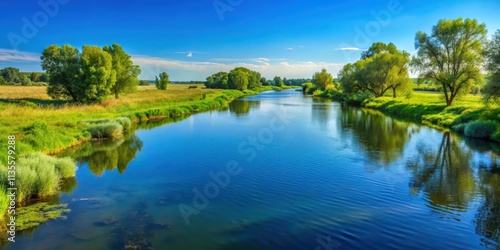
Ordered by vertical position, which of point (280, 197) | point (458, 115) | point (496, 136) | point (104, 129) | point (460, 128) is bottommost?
point (280, 197)

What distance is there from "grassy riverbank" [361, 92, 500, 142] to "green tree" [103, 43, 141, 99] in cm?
3774

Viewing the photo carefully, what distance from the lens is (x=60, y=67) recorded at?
37.7 m

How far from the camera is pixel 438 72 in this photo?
117ft

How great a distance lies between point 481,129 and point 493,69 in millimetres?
4453

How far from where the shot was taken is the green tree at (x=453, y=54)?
32656 millimetres

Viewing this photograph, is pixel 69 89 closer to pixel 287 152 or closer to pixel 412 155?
pixel 287 152

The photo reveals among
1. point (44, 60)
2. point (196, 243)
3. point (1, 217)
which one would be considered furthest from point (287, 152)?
point (44, 60)

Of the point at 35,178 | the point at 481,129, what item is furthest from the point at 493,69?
the point at 35,178

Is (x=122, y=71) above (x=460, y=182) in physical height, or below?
above

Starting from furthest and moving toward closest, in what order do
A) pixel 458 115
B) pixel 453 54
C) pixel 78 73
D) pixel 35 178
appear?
pixel 78 73, pixel 453 54, pixel 458 115, pixel 35 178

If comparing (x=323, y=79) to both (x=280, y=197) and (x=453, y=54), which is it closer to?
(x=453, y=54)

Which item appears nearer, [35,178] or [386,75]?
[35,178]

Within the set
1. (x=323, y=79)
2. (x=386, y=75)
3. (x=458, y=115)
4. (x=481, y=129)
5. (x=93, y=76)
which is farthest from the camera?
(x=323, y=79)

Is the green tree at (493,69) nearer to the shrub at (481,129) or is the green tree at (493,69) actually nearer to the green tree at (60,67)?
the shrub at (481,129)
